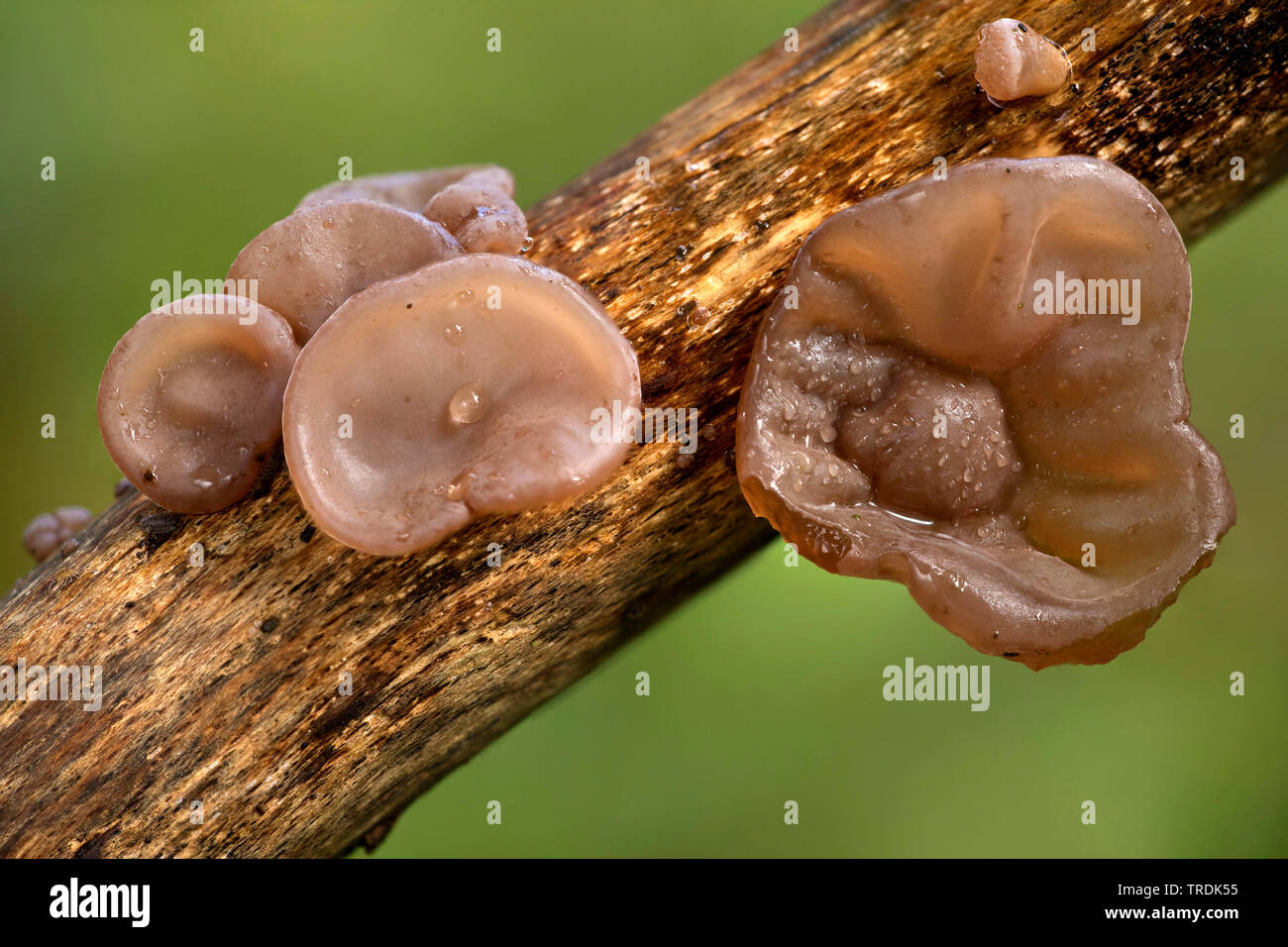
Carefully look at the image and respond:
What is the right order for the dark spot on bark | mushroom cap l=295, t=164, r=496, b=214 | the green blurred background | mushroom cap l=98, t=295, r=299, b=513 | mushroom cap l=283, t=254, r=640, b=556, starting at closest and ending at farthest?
mushroom cap l=283, t=254, r=640, b=556
mushroom cap l=98, t=295, r=299, b=513
the dark spot on bark
mushroom cap l=295, t=164, r=496, b=214
the green blurred background

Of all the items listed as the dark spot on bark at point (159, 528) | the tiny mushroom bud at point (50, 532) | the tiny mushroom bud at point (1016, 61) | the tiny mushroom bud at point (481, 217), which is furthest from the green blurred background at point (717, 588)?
the tiny mushroom bud at point (1016, 61)

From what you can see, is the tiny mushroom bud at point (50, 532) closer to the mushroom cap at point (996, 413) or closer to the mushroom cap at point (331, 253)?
the mushroom cap at point (331, 253)

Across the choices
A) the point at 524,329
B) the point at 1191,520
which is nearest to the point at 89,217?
the point at 524,329

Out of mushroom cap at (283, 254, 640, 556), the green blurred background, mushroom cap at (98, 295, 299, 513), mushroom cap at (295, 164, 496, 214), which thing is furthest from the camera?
the green blurred background

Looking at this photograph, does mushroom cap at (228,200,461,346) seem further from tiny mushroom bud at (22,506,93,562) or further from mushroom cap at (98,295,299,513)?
tiny mushroom bud at (22,506,93,562)

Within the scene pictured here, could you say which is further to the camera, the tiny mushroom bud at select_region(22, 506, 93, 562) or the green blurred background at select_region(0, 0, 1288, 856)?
the green blurred background at select_region(0, 0, 1288, 856)

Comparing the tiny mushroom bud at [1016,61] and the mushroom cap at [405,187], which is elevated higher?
the tiny mushroom bud at [1016,61]

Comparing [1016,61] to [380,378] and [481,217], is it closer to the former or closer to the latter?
[481,217]

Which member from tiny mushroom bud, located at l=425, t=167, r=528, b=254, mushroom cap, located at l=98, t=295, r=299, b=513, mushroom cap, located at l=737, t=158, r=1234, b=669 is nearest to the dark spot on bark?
mushroom cap, located at l=98, t=295, r=299, b=513
